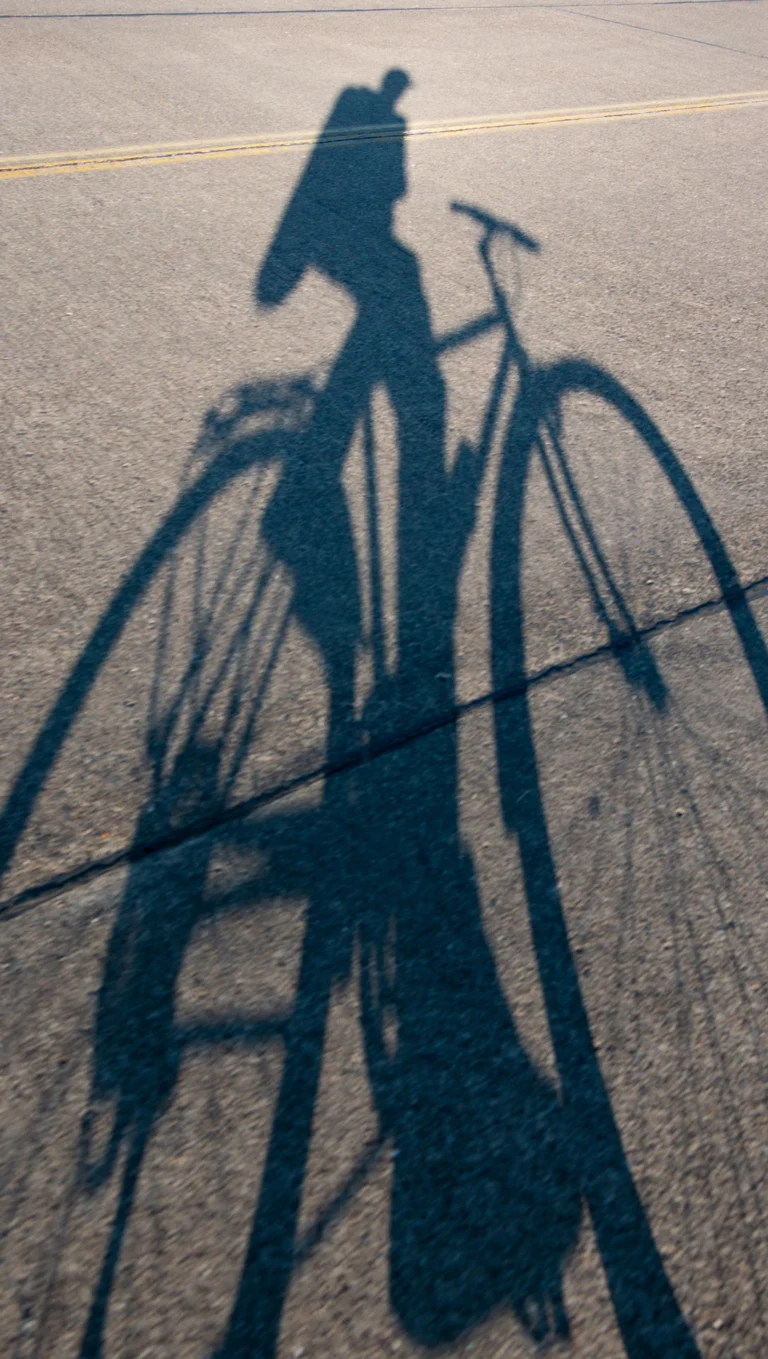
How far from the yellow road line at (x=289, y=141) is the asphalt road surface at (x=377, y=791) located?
29.1 inches

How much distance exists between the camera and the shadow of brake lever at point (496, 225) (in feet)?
22.4

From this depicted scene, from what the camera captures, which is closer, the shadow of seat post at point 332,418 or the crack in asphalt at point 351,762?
the shadow of seat post at point 332,418

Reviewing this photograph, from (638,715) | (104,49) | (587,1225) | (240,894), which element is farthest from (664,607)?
(104,49)

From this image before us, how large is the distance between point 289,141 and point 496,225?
2.13m

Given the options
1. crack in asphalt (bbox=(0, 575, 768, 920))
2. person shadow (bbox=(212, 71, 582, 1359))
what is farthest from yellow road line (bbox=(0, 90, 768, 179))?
crack in asphalt (bbox=(0, 575, 768, 920))

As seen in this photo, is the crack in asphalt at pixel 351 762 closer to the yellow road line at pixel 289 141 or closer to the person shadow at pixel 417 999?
the person shadow at pixel 417 999

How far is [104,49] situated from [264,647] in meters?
8.60

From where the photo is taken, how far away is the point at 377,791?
3.20m

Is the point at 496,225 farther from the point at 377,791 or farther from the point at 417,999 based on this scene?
the point at 417,999

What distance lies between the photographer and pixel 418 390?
Result: 203 inches

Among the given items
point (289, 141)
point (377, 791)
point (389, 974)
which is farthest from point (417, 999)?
point (289, 141)

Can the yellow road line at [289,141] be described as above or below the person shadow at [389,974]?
above

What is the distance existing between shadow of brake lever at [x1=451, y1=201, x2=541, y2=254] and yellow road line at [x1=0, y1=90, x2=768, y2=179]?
62.0 inches

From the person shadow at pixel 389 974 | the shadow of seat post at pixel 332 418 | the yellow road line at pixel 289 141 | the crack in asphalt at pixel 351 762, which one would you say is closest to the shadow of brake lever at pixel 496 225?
the shadow of seat post at pixel 332 418
